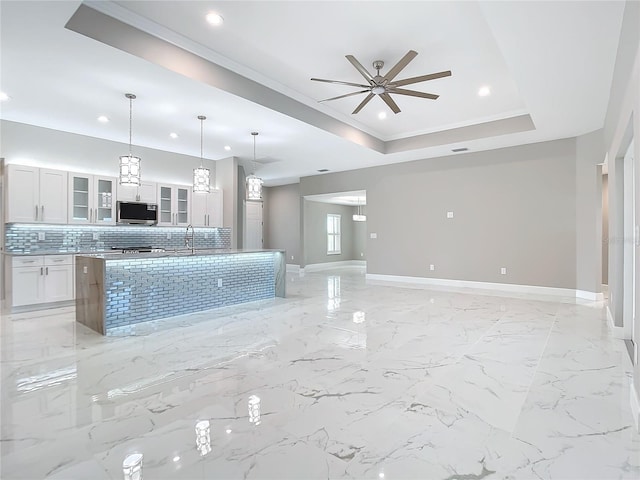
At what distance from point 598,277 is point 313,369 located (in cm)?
579

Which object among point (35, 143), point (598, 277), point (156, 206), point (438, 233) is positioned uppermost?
point (35, 143)

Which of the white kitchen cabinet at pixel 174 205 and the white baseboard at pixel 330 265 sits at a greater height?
the white kitchen cabinet at pixel 174 205

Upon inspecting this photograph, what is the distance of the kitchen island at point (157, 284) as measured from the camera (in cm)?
420

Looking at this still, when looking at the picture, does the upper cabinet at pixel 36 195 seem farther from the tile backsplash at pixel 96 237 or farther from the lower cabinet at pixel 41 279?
the lower cabinet at pixel 41 279

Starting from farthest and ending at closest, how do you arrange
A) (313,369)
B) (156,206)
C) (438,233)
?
(438,233)
(156,206)
(313,369)

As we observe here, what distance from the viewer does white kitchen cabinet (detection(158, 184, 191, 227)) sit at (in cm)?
728

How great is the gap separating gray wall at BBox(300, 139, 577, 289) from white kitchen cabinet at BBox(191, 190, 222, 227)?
3463mm

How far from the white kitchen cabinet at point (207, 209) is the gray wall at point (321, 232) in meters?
3.12

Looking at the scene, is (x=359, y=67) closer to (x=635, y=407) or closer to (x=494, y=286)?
(x=635, y=407)

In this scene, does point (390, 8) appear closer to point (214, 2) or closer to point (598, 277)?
point (214, 2)

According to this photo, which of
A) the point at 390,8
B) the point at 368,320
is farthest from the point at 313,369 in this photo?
the point at 390,8

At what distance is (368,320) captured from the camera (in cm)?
458

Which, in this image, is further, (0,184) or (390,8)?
(0,184)

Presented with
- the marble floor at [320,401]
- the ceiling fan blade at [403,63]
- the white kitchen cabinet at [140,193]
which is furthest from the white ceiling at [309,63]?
the marble floor at [320,401]
